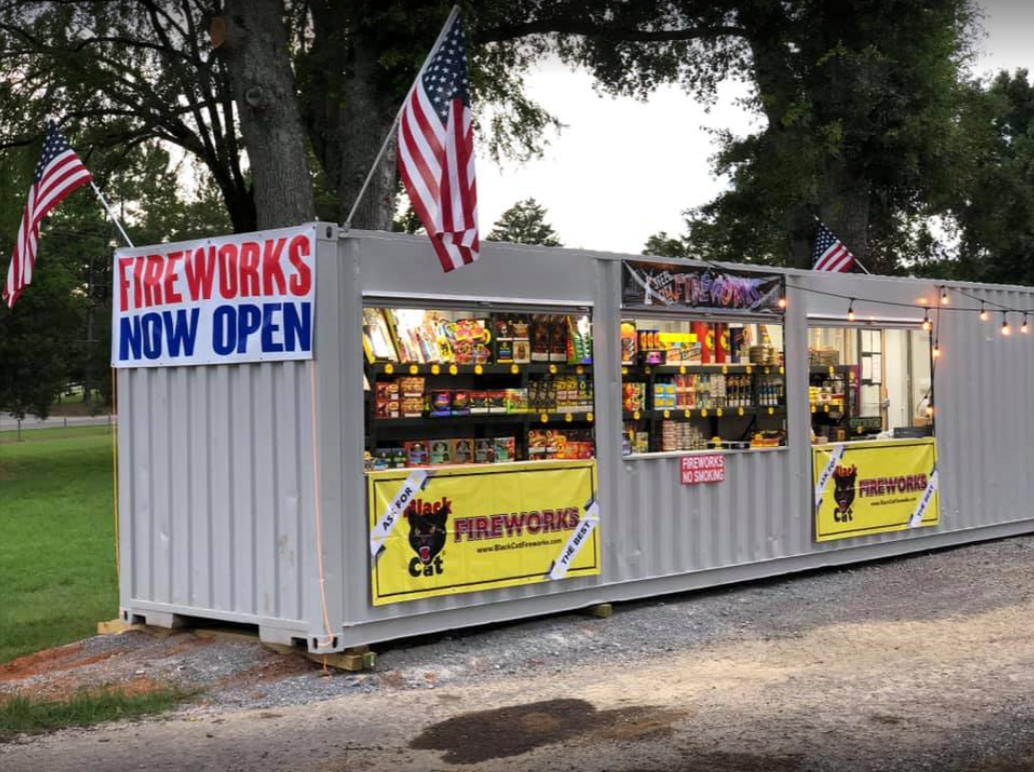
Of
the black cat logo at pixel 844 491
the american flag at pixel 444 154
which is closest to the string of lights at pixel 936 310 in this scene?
the black cat logo at pixel 844 491

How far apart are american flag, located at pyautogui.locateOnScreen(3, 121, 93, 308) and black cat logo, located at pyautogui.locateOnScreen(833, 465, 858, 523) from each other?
727cm

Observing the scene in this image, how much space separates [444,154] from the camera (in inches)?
372

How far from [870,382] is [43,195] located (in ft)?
26.5

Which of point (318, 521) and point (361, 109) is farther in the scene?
point (361, 109)

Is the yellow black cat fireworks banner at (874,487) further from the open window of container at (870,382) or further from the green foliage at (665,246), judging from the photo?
the green foliage at (665,246)

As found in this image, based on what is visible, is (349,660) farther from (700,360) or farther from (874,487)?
(874,487)

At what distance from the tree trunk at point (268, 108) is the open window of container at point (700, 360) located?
20.6 ft

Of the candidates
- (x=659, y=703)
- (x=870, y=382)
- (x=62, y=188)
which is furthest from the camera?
(x=870, y=382)

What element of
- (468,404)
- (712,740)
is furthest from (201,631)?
(712,740)

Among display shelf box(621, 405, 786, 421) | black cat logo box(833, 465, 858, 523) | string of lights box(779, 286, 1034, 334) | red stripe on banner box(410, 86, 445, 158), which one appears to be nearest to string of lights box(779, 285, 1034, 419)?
string of lights box(779, 286, 1034, 334)

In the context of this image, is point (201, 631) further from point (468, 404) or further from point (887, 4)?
point (887, 4)

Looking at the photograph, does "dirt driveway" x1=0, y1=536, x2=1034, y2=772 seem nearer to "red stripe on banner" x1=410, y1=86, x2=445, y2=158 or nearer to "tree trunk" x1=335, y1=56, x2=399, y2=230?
"red stripe on banner" x1=410, y1=86, x2=445, y2=158

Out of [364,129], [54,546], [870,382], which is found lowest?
[54,546]

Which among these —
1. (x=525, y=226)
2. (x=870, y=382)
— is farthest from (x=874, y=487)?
(x=525, y=226)
